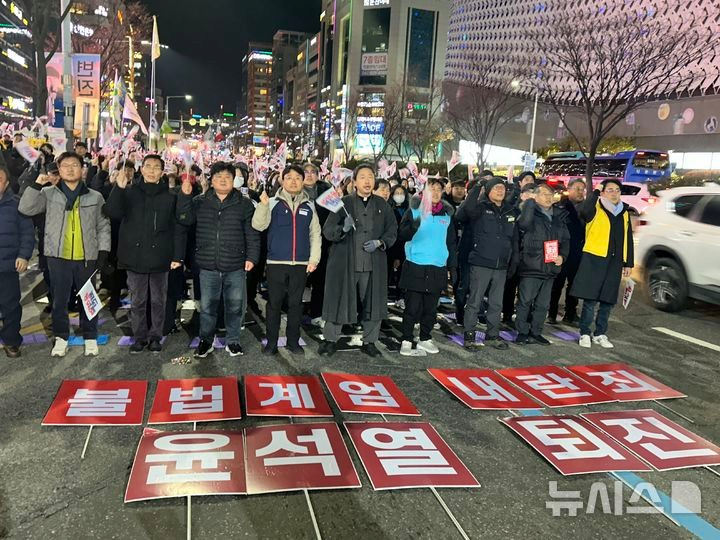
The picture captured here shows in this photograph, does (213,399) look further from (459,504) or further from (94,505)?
(459,504)

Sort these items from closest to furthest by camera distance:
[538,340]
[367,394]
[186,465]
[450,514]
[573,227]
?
1. [450,514]
2. [186,465]
3. [367,394]
4. [538,340]
5. [573,227]

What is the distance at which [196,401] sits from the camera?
13.8ft

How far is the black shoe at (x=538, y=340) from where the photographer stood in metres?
6.25

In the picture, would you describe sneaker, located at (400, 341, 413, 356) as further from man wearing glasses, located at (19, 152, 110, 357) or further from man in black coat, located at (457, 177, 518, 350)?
man wearing glasses, located at (19, 152, 110, 357)

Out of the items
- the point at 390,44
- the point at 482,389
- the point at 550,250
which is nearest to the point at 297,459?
the point at 482,389

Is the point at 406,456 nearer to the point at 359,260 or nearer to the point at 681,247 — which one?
the point at 359,260

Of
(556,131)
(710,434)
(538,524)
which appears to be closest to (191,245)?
(538,524)

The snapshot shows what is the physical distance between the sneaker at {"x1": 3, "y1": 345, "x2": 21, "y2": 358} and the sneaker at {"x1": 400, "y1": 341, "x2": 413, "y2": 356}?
11.9 feet

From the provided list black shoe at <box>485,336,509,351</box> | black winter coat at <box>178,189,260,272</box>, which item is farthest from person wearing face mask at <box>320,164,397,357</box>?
black shoe at <box>485,336,509,351</box>

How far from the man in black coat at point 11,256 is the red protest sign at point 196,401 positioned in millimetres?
1625

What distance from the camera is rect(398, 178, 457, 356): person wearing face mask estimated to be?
557 centimetres

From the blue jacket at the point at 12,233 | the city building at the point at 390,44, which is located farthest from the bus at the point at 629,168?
the city building at the point at 390,44

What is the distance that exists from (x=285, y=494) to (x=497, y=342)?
143 inches

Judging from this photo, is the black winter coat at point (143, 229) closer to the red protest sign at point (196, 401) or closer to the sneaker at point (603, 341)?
the red protest sign at point (196, 401)
